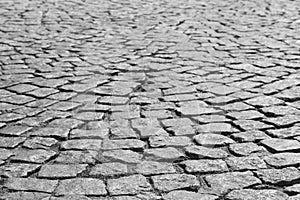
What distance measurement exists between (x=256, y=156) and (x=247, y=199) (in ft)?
2.01

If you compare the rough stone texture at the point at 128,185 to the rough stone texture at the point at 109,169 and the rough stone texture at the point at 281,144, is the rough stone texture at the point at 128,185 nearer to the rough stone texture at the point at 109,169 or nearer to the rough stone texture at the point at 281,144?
the rough stone texture at the point at 109,169

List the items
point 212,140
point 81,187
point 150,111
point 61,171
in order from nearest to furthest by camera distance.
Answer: point 81,187 → point 61,171 → point 212,140 → point 150,111

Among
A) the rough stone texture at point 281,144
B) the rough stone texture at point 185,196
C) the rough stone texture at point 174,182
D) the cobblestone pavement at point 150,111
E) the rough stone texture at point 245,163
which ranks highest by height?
the rough stone texture at point 281,144

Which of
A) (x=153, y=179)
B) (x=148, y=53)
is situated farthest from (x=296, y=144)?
(x=148, y=53)

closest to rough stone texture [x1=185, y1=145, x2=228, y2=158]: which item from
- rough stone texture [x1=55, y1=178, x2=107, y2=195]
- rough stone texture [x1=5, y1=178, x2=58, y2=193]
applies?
rough stone texture [x1=55, y1=178, x2=107, y2=195]

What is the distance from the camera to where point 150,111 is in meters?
4.89

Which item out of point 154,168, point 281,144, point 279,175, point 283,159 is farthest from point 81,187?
point 281,144

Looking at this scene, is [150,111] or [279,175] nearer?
[279,175]

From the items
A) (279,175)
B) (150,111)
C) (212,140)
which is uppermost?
(279,175)

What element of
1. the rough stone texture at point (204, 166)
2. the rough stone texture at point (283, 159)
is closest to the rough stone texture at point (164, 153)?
the rough stone texture at point (204, 166)

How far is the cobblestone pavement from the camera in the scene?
3602mm

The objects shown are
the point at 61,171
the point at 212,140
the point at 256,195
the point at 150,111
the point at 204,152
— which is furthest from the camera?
the point at 150,111

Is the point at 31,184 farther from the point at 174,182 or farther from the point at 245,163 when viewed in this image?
the point at 245,163

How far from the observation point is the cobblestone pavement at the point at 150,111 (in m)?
3.60
